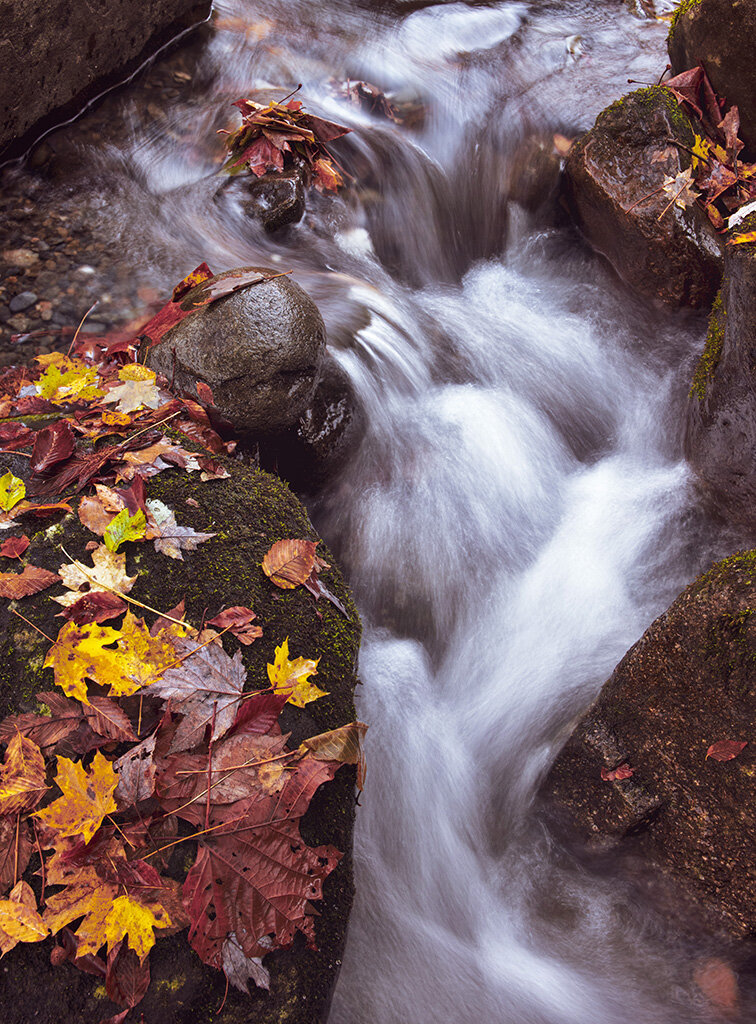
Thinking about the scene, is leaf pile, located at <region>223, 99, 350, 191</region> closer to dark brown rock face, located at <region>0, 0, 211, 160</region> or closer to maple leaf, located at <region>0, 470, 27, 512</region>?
dark brown rock face, located at <region>0, 0, 211, 160</region>

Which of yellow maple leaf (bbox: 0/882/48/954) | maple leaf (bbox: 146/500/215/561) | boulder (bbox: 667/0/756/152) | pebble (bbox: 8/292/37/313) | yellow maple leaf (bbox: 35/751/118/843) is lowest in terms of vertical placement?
pebble (bbox: 8/292/37/313)

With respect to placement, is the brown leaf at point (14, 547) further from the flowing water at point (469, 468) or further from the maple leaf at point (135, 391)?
the flowing water at point (469, 468)

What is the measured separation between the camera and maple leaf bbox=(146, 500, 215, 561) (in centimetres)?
229

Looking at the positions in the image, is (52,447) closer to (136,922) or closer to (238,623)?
(238,623)

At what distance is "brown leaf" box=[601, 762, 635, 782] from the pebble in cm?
380

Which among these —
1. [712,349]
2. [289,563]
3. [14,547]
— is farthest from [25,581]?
[712,349]

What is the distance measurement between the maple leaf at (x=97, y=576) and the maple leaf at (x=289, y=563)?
1.53 ft

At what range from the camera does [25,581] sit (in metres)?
2.10

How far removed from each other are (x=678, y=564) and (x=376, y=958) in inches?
92.5

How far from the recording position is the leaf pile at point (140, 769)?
1717 mm

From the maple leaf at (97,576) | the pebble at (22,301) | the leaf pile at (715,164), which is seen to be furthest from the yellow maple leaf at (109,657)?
the leaf pile at (715,164)

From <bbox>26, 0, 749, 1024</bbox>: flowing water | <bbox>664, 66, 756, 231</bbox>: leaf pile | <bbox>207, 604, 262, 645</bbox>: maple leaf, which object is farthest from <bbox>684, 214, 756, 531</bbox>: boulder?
<bbox>207, 604, 262, 645</bbox>: maple leaf

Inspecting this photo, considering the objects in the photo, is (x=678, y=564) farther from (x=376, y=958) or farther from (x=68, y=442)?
(x=68, y=442)

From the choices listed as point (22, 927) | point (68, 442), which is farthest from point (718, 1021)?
point (68, 442)
